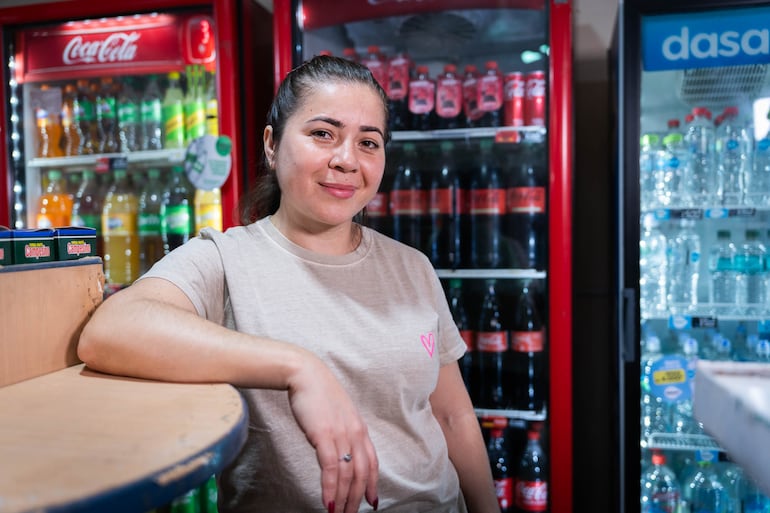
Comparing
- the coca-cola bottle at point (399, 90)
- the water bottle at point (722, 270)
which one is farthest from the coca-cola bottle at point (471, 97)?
the water bottle at point (722, 270)

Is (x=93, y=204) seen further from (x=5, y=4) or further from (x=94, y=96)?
(x=5, y=4)

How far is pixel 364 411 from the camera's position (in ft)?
4.04

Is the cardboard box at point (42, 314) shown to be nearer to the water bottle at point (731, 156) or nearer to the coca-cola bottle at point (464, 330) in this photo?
the coca-cola bottle at point (464, 330)

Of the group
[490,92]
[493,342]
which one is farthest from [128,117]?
[493,342]

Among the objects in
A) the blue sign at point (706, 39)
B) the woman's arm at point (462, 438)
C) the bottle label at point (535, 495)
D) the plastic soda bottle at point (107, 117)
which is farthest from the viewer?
the plastic soda bottle at point (107, 117)

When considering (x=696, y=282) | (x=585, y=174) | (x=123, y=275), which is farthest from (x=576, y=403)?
(x=123, y=275)

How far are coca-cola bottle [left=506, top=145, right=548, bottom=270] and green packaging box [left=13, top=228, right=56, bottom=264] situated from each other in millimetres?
1779

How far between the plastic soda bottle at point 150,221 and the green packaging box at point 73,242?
1644mm

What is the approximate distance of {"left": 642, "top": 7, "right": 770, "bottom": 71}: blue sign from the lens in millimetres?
2141

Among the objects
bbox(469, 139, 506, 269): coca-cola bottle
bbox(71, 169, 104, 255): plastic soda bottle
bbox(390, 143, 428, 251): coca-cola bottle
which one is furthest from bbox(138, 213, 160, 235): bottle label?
bbox(469, 139, 506, 269): coca-cola bottle

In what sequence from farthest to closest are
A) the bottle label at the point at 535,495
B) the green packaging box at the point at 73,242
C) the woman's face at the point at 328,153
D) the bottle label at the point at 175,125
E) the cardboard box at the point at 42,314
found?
1. the bottle label at the point at 175,125
2. the bottle label at the point at 535,495
3. the woman's face at the point at 328,153
4. the green packaging box at the point at 73,242
5. the cardboard box at the point at 42,314

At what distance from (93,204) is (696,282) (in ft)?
9.28

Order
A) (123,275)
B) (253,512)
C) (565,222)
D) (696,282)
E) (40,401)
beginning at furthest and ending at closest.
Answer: (123,275) → (696,282) → (565,222) → (253,512) → (40,401)

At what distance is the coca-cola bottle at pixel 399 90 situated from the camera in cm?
256
